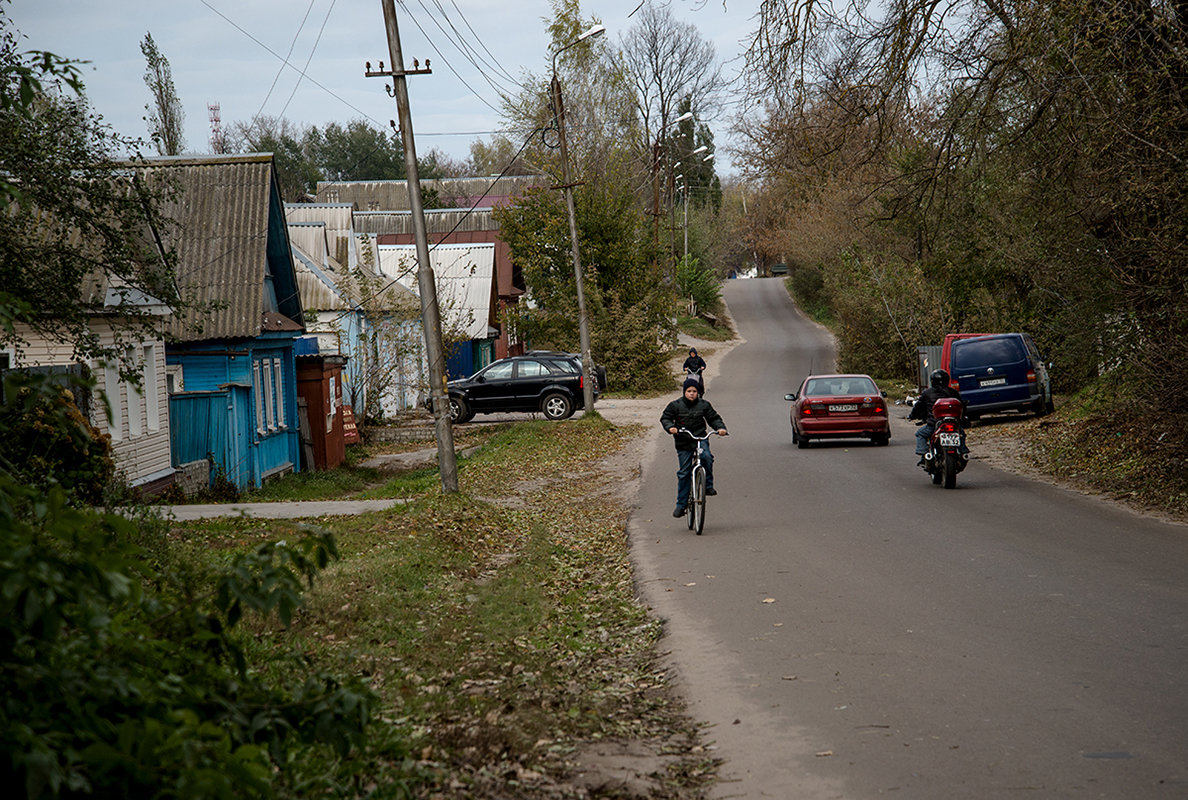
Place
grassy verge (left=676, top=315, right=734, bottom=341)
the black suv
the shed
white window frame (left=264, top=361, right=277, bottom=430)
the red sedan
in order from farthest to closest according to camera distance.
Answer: grassy verge (left=676, top=315, right=734, bottom=341) < the black suv < the shed < white window frame (left=264, top=361, right=277, bottom=430) < the red sedan

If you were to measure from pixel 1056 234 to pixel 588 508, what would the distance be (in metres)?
8.25

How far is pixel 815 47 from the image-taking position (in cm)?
1243

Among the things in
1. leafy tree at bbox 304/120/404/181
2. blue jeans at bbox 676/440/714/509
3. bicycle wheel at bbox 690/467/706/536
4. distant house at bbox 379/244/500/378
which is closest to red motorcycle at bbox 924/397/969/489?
blue jeans at bbox 676/440/714/509

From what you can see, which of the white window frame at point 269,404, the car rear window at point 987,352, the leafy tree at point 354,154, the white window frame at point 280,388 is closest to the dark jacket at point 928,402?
the car rear window at point 987,352

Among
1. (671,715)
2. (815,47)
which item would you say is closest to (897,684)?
(671,715)

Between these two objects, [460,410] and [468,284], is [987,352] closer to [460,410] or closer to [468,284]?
[460,410]

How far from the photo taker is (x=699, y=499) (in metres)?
12.5

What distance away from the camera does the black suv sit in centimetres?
3209

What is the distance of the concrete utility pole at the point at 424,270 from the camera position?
15.1 m

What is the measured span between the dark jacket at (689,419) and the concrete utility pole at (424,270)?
3523 millimetres

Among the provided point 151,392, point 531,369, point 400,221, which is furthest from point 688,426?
point 400,221

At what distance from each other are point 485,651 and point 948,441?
9608mm

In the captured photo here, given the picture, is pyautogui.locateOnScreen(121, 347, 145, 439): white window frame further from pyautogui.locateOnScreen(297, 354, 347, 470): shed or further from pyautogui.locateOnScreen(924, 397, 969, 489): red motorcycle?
pyautogui.locateOnScreen(924, 397, 969, 489): red motorcycle

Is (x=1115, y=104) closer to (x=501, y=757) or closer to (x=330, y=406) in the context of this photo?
(x=501, y=757)
